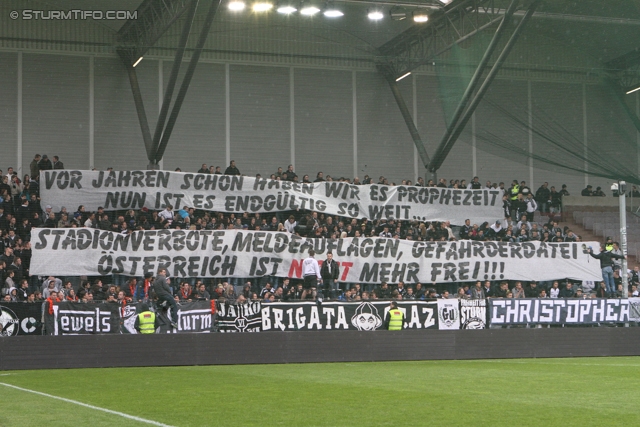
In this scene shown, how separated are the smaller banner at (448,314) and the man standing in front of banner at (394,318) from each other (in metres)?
1.44

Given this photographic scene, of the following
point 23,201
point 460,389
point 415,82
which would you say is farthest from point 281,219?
point 460,389

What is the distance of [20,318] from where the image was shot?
22.5 meters

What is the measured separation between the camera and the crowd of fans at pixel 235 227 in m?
27.2

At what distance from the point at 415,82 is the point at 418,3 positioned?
8.62 metres

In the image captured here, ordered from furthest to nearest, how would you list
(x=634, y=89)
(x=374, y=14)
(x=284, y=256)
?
1. (x=374, y=14)
2. (x=284, y=256)
3. (x=634, y=89)

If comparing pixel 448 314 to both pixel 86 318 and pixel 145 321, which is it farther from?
pixel 86 318

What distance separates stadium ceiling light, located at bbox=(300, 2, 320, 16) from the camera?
33.5 meters

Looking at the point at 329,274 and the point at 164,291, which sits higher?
the point at 329,274

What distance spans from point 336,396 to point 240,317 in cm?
1168

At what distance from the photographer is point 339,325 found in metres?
24.9

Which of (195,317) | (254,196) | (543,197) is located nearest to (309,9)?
(254,196)

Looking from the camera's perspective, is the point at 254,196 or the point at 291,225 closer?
the point at 291,225

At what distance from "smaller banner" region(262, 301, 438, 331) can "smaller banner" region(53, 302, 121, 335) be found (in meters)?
3.93

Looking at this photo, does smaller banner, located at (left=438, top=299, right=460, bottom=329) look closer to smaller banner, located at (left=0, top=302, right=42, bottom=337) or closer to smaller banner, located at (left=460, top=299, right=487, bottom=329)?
smaller banner, located at (left=460, top=299, right=487, bottom=329)
